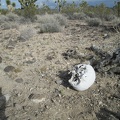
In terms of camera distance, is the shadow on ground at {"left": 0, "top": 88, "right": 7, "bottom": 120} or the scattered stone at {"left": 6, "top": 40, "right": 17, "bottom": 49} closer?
the shadow on ground at {"left": 0, "top": 88, "right": 7, "bottom": 120}

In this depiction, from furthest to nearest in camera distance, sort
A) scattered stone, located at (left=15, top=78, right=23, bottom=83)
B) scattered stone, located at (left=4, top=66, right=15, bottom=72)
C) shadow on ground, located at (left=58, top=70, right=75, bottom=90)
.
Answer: scattered stone, located at (left=4, top=66, right=15, bottom=72)
scattered stone, located at (left=15, top=78, right=23, bottom=83)
shadow on ground, located at (left=58, top=70, right=75, bottom=90)

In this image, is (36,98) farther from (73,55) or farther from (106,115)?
(73,55)

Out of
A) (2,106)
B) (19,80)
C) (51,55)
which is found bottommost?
(2,106)

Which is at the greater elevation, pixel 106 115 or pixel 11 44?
pixel 11 44

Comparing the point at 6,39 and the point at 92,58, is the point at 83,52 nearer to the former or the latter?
the point at 92,58

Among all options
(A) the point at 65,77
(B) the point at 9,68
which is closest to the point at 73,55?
(A) the point at 65,77

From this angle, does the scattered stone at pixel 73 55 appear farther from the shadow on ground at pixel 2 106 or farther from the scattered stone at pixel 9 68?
the shadow on ground at pixel 2 106

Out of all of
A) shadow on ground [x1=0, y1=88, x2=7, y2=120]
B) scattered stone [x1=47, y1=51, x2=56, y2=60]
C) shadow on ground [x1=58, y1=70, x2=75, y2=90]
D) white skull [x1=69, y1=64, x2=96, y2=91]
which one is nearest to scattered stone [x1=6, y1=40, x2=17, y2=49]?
scattered stone [x1=47, y1=51, x2=56, y2=60]

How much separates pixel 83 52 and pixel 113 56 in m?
1.40

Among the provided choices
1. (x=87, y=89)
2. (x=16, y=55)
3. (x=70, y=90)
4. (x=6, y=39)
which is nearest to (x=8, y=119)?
(x=70, y=90)

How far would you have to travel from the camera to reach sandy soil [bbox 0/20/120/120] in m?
3.59

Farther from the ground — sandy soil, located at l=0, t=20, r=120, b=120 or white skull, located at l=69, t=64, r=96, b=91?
white skull, located at l=69, t=64, r=96, b=91

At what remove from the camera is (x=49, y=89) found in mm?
4395

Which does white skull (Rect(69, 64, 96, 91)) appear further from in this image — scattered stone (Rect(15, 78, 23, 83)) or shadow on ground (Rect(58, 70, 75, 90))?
scattered stone (Rect(15, 78, 23, 83))
